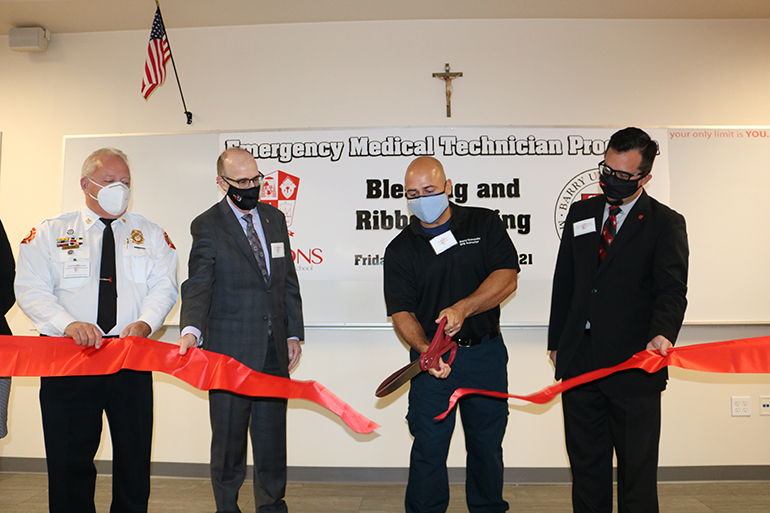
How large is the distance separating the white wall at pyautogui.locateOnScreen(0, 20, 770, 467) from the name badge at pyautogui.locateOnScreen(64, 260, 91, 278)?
5.31 feet

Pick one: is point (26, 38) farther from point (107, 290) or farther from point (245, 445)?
point (245, 445)

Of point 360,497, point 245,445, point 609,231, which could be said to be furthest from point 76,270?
point 609,231

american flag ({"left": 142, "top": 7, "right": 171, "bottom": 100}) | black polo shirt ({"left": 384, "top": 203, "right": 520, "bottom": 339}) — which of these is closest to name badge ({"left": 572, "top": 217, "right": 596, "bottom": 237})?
black polo shirt ({"left": 384, "top": 203, "right": 520, "bottom": 339})

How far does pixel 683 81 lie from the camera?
152 inches

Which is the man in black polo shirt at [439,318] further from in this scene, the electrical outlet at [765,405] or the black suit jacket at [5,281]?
the electrical outlet at [765,405]

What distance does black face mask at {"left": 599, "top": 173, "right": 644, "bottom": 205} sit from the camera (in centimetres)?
230

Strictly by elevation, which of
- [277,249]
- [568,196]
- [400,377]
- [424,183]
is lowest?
[400,377]

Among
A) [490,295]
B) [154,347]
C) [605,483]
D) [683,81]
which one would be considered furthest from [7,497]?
[683,81]

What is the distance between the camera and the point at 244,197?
2650 millimetres

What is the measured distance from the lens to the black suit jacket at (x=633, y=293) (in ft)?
7.24

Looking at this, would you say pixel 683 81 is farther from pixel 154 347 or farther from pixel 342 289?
pixel 154 347

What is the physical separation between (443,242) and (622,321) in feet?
3.05

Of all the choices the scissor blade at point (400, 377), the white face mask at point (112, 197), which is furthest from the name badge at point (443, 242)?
the white face mask at point (112, 197)

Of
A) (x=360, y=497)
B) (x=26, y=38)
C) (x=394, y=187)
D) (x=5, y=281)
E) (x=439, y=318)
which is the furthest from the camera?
(x=26, y=38)
